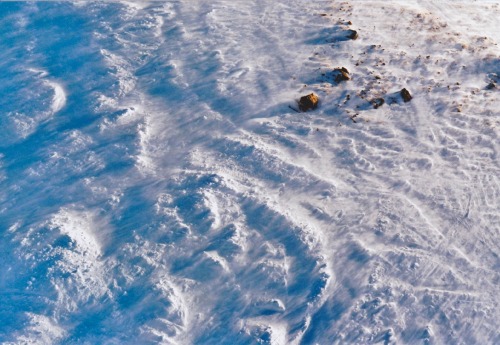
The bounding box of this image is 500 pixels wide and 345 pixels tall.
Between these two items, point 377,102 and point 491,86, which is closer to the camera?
point 377,102

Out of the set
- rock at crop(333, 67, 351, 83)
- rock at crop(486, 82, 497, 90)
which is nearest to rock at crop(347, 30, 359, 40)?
rock at crop(333, 67, 351, 83)

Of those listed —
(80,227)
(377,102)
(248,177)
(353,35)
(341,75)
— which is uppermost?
(353,35)

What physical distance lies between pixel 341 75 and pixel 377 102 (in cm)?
103

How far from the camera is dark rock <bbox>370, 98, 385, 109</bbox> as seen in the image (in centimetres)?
923

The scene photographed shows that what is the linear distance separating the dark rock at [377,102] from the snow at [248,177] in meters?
0.09

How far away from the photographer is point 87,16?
11.6 meters

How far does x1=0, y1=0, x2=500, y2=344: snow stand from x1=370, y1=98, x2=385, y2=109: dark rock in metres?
0.09

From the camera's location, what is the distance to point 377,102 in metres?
9.30

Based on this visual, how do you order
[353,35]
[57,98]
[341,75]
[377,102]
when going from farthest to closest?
[353,35]
[341,75]
[57,98]
[377,102]

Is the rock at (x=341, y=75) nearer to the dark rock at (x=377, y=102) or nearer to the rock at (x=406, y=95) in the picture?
the dark rock at (x=377, y=102)

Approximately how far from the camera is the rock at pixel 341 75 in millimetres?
9719

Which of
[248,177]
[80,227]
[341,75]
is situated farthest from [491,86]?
[80,227]

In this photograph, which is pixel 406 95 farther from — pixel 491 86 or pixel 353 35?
pixel 353 35

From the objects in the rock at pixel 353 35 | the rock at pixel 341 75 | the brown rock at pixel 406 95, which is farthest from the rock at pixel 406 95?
the rock at pixel 353 35
